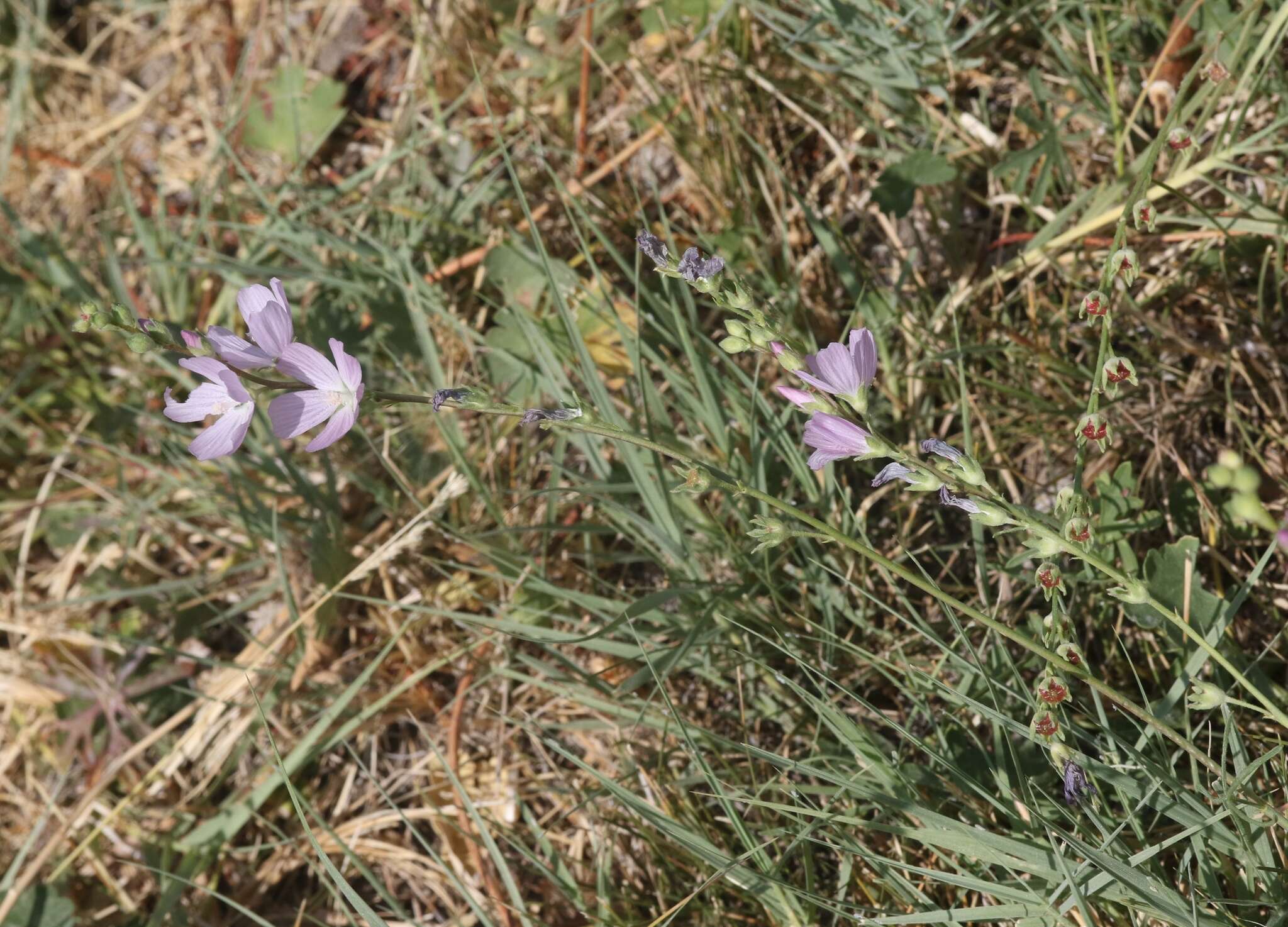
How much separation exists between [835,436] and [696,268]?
250 millimetres

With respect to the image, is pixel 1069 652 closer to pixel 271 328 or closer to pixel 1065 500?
pixel 1065 500

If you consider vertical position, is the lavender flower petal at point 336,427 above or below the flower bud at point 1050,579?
above

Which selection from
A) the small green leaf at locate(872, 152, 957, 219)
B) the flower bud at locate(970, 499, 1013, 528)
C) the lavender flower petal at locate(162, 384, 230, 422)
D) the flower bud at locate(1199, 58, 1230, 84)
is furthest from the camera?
the small green leaf at locate(872, 152, 957, 219)

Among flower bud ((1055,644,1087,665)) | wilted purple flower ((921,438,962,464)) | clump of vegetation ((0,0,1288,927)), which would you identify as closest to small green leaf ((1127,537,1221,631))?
clump of vegetation ((0,0,1288,927))

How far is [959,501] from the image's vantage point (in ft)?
3.85

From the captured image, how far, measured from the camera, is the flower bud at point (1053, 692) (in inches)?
48.5

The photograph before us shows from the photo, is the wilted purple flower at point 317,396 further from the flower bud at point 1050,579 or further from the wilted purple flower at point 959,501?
→ the flower bud at point 1050,579

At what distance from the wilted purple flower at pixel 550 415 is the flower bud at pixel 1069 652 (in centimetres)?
64

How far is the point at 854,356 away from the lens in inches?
46.5

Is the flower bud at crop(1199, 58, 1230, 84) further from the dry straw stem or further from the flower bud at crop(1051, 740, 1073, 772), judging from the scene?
the dry straw stem

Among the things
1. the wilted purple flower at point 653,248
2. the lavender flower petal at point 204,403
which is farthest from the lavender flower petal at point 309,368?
the wilted purple flower at point 653,248

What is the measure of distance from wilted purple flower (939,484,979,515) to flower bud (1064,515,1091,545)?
0.13 m

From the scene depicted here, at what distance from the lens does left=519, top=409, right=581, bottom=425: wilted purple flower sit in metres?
1.19

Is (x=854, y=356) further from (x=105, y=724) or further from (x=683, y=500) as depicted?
(x=105, y=724)
